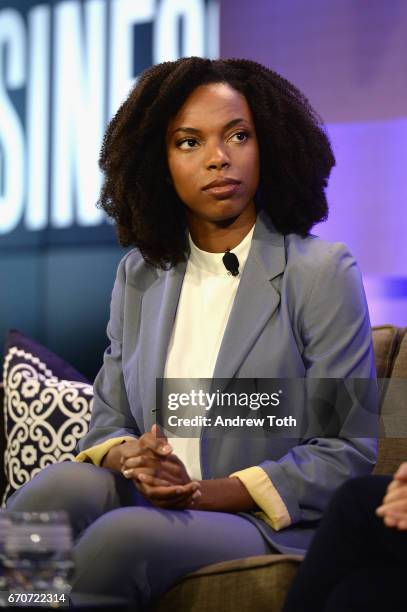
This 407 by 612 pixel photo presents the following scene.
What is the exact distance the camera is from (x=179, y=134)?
2.18 metres

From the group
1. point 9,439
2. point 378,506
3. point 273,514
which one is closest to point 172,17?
point 9,439

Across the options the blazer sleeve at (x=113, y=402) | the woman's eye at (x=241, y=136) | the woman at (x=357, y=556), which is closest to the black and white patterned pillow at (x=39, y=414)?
the blazer sleeve at (x=113, y=402)

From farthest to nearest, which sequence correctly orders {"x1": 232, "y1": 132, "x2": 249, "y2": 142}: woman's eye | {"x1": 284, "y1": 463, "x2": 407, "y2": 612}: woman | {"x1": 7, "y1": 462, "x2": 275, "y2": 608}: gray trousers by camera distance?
1. {"x1": 232, "y1": 132, "x2": 249, "y2": 142}: woman's eye
2. {"x1": 7, "y1": 462, "x2": 275, "y2": 608}: gray trousers
3. {"x1": 284, "y1": 463, "x2": 407, "y2": 612}: woman

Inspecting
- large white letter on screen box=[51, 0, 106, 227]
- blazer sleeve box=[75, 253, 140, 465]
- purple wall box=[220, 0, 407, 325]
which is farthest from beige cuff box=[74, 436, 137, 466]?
A: large white letter on screen box=[51, 0, 106, 227]

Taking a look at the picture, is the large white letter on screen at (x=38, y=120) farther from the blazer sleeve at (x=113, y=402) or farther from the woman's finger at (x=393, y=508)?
the woman's finger at (x=393, y=508)

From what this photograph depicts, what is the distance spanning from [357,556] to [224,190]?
2.88 feet

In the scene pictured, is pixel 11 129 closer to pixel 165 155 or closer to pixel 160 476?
pixel 165 155

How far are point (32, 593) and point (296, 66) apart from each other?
216 cm

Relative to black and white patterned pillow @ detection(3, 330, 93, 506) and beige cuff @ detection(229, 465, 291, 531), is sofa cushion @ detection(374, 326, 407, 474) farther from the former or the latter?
black and white patterned pillow @ detection(3, 330, 93, 506)

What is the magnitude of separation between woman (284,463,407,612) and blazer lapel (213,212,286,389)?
0.53 metres

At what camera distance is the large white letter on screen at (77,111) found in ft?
11.2

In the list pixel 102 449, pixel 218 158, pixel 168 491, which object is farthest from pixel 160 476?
pixel 218 158

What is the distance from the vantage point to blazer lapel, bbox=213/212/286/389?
2041 millimetres

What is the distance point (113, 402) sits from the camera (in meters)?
2.26
